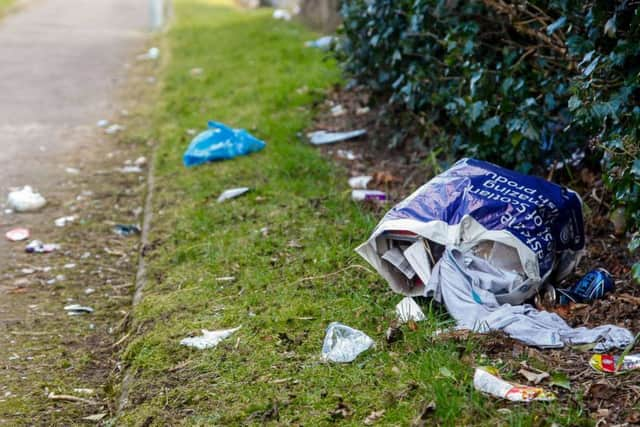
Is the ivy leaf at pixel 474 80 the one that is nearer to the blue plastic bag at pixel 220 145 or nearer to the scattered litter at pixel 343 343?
the scattered litter at pixel 343 343

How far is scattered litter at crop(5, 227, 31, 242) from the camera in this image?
517 centimetres

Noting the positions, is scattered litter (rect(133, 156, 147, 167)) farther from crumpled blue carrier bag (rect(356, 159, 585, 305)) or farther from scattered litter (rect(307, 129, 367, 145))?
crumpled blue carrier bag (rect(356, 159, 585, 305))

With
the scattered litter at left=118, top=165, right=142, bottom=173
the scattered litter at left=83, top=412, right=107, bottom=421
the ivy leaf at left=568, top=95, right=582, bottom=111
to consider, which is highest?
the ivy leaf at left=568, top=95, right=582, bottom=111

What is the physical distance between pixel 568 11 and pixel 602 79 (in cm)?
54

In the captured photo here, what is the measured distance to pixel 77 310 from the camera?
425 cm

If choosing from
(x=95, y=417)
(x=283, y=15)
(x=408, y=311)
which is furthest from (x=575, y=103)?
(x=283, y=15)

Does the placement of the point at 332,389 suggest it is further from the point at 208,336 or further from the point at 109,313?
the point at 109,313

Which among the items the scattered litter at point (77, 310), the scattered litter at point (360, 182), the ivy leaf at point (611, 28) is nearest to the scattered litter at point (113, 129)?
the scattered litter at point (360, 182)

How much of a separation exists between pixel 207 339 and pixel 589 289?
5.47 feet

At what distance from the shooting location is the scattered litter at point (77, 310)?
4.22m

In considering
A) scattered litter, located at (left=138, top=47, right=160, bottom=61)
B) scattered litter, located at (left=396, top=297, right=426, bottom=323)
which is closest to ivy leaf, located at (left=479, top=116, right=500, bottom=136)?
scattered litter, located at (left=396, top=297, right=426, bottom=323)

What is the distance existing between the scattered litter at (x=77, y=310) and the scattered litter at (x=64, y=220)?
4.21ft

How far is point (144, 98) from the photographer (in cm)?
905

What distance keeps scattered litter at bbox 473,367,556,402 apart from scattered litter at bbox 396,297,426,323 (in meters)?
0.57
